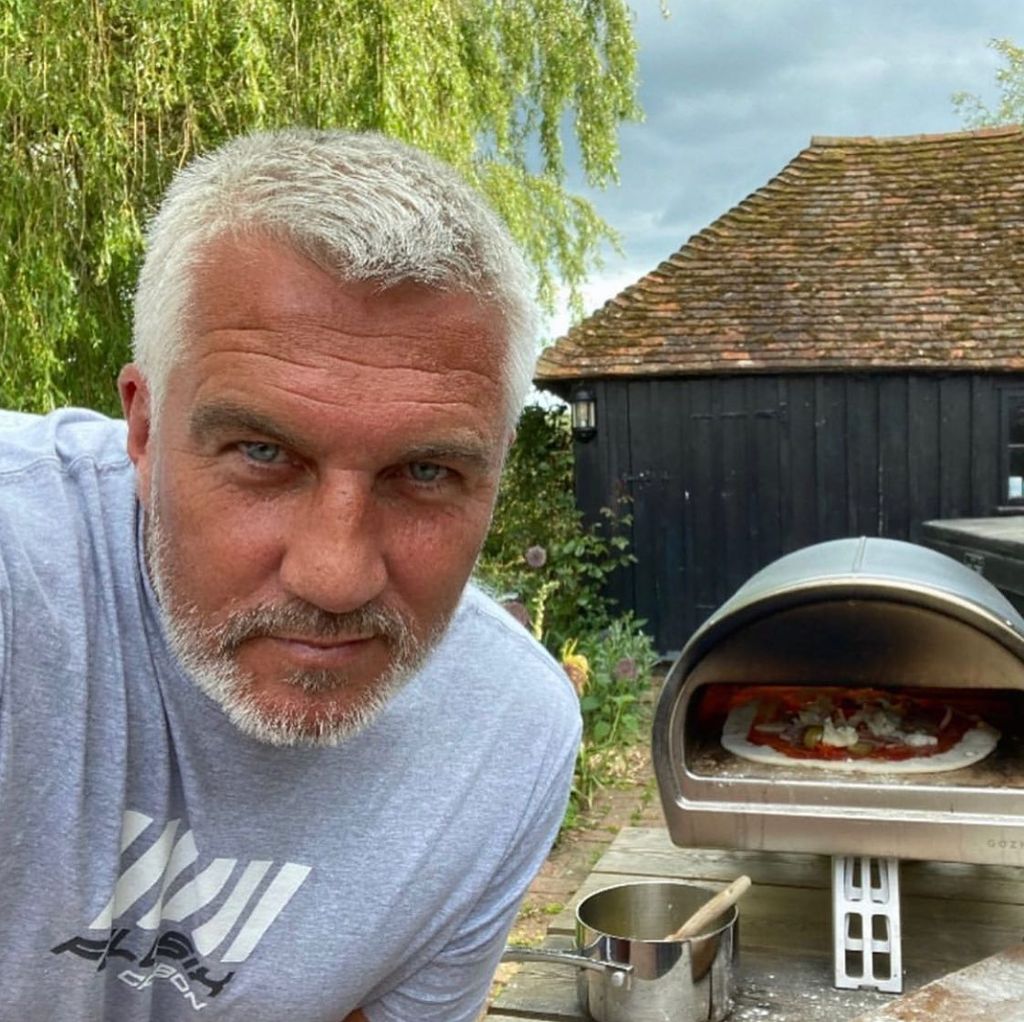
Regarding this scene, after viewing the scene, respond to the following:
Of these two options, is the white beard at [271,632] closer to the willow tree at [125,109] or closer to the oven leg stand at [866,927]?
the oven leg stand at [866,927]

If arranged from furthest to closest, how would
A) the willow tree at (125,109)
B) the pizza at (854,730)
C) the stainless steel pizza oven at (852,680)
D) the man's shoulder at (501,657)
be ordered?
the willow tree at (125,109)
the pizza at (854,730)
the stainless steel pizza oven at (852,680)
the man's shoulder at (501,657)

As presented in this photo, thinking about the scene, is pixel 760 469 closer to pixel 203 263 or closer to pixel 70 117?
pixel 70 117

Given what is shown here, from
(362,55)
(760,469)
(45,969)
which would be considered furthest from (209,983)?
(760,469)

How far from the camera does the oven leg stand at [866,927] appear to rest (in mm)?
2768

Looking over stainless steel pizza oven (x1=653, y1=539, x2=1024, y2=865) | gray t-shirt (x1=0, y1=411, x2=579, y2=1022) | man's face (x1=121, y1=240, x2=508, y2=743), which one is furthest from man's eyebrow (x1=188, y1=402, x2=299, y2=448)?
stainless steel pizza oven (x1=653, y1=539, x2=1024, y2=865)

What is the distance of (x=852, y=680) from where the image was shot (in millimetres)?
3195

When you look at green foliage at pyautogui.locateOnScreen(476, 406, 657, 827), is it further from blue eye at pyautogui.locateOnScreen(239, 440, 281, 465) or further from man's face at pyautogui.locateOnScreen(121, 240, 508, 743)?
blue eye at pyautogui.locateOnScreen(239, 440, 281, 465)

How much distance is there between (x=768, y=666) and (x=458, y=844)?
177 centimetres

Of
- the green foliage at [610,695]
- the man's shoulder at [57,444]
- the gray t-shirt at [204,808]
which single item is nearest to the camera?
the gray t-shirt at [204,808]

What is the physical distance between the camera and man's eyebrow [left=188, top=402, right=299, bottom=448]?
47.5 inches

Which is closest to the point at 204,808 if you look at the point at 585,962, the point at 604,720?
the point at 585,962

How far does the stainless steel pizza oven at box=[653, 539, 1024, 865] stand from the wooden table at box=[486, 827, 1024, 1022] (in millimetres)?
323

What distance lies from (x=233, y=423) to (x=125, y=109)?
187 inches

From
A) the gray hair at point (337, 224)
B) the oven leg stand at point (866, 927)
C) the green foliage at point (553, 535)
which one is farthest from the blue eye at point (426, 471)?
the green foliage at point (553, 535)
